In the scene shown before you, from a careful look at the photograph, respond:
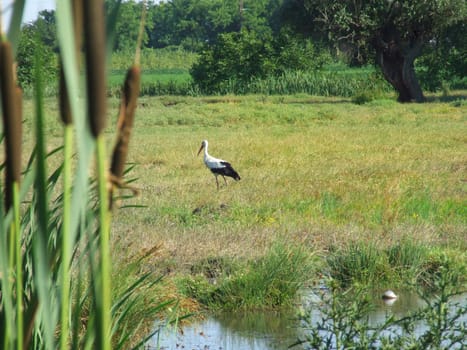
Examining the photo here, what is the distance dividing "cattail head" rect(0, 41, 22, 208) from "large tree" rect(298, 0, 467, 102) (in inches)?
1225

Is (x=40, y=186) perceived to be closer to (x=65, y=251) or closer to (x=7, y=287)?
(x=65, y=251)

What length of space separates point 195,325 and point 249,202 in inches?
171

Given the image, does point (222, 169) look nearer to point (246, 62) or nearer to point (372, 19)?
A: point (372, 19)

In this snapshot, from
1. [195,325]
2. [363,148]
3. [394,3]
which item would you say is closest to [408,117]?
[363,148]

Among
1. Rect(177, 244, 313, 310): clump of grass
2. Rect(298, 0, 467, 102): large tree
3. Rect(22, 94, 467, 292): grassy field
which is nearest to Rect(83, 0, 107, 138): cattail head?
Rect(22, 94, 467, 292): grassy field

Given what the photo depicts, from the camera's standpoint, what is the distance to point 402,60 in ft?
113

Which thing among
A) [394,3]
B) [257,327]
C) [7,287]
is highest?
[394,3]

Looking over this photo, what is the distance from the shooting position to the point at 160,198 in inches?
439

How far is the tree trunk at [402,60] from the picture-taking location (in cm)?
3366

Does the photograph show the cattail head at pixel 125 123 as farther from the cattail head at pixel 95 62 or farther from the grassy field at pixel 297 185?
the grassy field at pixel 297 185

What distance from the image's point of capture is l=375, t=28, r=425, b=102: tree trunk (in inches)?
1325

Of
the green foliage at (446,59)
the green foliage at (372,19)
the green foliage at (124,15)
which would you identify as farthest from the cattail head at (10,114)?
the green foliage at (446,59)

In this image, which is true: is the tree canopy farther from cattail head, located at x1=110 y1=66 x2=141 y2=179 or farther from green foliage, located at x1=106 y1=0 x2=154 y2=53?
cattail head, located at x1=110 y1=66 x2=141 y2=179

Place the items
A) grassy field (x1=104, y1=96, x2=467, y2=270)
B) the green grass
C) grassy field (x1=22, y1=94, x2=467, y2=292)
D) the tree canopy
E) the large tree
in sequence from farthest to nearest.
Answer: the tree canopy → the large tree → grassy field (x1=104, y1=96, x2=467, y2=270) → grassy field (x1=22, y1=94, x2=467, y2=292) → the green grass
